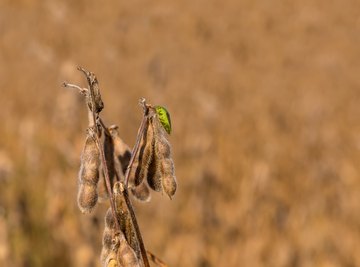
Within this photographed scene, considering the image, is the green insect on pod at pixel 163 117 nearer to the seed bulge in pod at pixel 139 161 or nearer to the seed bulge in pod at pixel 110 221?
the seed bulge in pod at pixel 139 161

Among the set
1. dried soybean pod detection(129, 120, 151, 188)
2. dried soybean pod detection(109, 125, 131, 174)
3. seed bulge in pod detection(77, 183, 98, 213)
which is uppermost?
dried soybean pod detection(109, 125, 131, 174)

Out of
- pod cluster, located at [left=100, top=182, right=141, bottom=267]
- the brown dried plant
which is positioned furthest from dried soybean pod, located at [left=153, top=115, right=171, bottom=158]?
pod cluster, located at [left=100, top=182, right=141, bottom=267]

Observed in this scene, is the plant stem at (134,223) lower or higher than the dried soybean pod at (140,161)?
lower

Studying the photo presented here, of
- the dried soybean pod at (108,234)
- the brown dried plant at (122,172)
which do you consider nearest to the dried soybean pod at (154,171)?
the brown dried plant at (122,172)

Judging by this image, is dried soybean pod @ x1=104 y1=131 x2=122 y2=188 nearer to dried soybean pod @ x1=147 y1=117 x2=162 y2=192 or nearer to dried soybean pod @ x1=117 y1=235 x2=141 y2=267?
dried soybean pod @ x1=147 y1=117 x2=162 y2=192

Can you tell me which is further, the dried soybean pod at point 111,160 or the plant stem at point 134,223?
the dried soybean pod at point 111,160

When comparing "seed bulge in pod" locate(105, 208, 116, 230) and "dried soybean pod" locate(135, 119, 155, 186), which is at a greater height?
"dried soybean pod" locate(135, 119, 155, 186)

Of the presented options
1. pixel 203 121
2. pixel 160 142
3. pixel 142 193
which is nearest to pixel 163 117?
pixel 160 142

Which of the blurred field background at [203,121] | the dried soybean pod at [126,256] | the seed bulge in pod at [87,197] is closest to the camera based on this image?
the dried soybean pod at [126,256]

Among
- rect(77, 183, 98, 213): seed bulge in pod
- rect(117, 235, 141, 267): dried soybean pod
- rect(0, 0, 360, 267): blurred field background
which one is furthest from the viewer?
rect(0, 0, 360, 267): blurred field background

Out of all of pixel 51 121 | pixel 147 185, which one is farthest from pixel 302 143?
pixel 147 185
